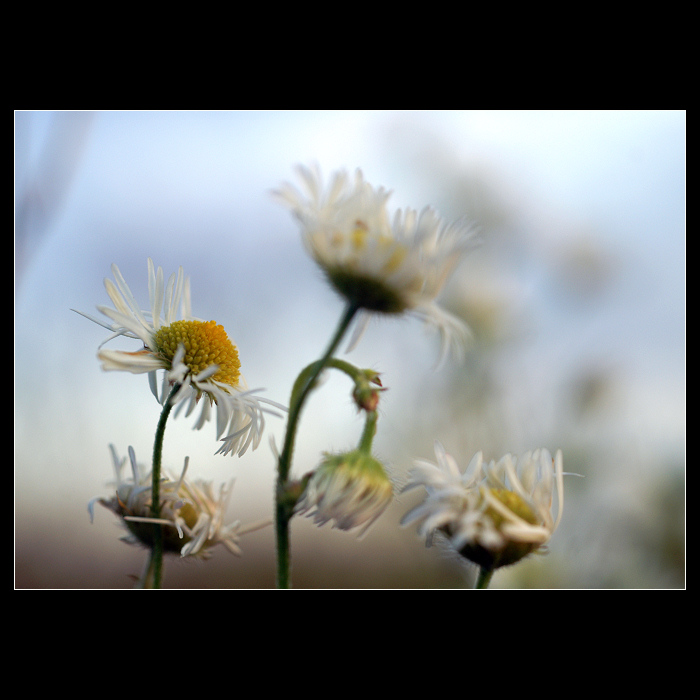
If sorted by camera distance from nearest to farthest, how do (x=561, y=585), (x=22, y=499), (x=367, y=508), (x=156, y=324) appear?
(x=367, y=508)
(x=156, y=324)
(x=22, y=499)
(x=561, y=585)

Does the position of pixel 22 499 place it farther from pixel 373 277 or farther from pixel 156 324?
pixel 373 277

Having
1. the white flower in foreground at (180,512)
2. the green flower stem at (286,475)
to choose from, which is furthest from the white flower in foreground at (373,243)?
the white flower in foreground at (180,512)

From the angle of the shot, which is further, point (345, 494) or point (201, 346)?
point (201, 346)

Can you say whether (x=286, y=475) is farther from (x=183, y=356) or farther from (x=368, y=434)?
(x=183, y=356)

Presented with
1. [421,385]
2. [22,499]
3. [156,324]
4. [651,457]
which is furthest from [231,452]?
[651,457]

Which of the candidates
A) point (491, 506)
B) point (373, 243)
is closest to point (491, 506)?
point (491, 506)

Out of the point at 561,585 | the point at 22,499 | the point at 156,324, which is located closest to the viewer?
the point at 156,324

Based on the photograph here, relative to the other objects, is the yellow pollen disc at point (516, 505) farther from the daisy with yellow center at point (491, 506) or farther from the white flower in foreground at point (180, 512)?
the white flower in foreground at point (180, 512)
